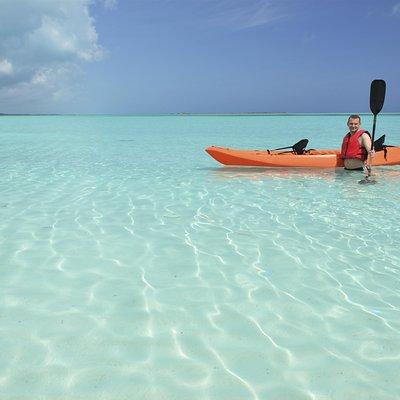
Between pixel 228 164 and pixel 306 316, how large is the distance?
773cm

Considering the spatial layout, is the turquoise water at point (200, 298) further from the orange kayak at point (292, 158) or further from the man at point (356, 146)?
the orange kayak at point (292, 158)

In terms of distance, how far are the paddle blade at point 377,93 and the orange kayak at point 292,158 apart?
3.89 feet

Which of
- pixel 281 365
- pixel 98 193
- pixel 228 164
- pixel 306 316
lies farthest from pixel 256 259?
pixel 228 164

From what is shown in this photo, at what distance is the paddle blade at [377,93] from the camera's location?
1008cm

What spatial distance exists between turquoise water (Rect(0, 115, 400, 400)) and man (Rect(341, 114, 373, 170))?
2526 mm

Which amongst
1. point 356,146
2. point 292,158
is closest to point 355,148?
point 356,146

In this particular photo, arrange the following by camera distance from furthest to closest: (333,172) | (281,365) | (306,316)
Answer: (333,172) < (306,316) < (281,365)

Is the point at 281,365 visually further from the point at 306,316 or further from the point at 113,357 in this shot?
the point at 113,357

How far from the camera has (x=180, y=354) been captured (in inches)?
111

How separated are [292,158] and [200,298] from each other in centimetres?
729

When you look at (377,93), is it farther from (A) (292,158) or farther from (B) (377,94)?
(A) (292,158)

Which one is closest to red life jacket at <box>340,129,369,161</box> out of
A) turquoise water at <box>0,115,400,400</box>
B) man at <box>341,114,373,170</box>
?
man at <box>341,114,373,170</box>

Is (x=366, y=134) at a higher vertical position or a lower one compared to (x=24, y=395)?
higher

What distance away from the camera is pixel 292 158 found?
1033cm
